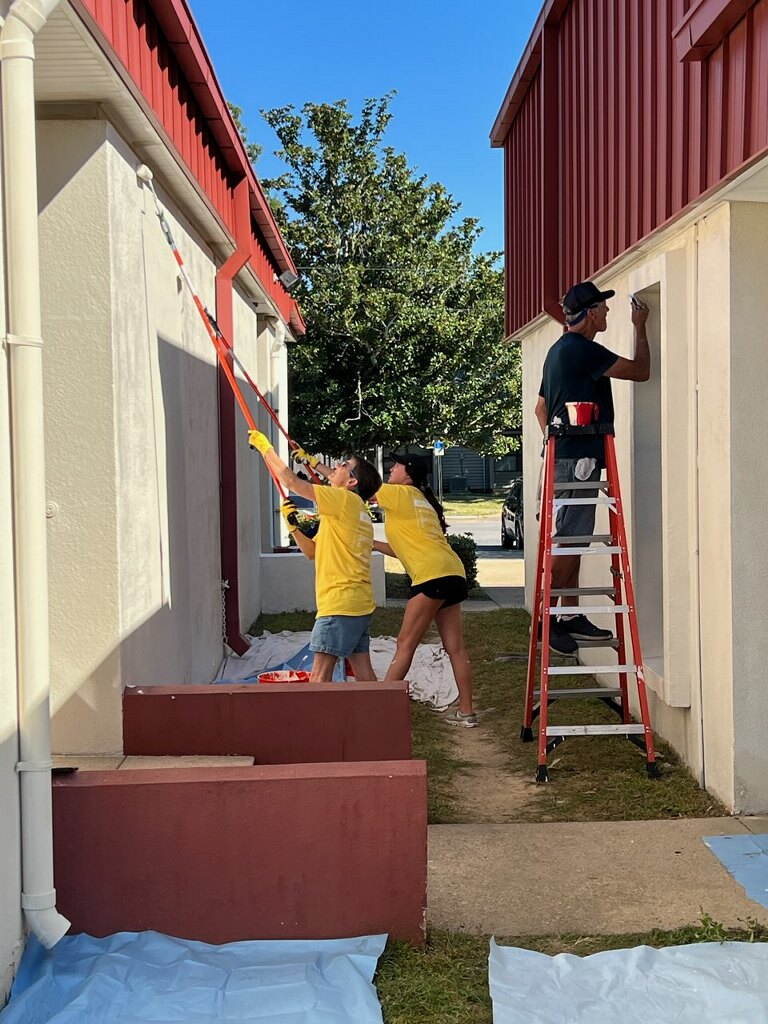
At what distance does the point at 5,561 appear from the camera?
11.0 feet

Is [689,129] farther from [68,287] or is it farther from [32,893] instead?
[32,893]

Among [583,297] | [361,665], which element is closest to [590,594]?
[361,665]

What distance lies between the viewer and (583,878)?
15.0ft

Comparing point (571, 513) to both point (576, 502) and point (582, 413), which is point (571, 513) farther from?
point (582, 413)

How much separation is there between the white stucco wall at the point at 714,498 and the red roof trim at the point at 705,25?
731 millimetres

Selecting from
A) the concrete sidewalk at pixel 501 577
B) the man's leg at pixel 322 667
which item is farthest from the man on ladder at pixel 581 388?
the concrete sidewalk at pixel 501 577

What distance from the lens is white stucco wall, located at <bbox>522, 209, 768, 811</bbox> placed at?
206 inches

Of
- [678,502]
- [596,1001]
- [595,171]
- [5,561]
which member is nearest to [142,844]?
[5,561]

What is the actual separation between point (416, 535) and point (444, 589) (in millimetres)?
409

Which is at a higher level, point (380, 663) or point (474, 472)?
point (474, 472)

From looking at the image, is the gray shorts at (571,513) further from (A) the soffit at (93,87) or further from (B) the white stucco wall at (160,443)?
(A) the soffit at (93,87)

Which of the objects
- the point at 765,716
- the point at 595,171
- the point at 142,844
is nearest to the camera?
the point at 142,844

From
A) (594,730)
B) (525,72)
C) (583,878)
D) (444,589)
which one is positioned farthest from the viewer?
(525,72)

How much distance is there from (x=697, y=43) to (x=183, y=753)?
3952 mm
